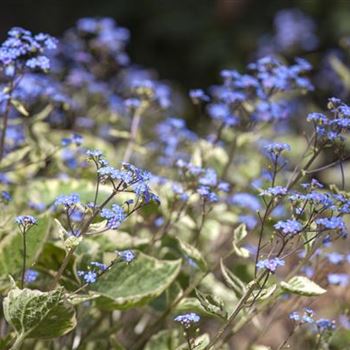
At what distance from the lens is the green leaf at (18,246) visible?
248cm

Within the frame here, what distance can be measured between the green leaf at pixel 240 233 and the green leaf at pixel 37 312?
595 millimetres

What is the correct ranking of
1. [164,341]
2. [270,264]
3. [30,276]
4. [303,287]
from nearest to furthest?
[270,264]
[303,287]
[30,276]
[164,341]

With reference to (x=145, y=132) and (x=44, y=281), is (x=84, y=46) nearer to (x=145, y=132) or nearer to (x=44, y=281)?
(x=145, y=132)

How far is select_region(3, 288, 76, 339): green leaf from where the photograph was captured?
2.07 metres

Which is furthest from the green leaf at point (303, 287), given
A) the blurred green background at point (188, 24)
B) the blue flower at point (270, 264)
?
the blurred green background at point (188, 24)

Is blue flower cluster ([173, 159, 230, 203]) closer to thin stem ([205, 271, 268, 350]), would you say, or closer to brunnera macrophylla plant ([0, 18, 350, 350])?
brunnera macrophylla plant ([0, 18, 350, 350])

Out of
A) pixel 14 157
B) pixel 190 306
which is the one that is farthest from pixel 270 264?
pixel 14 157

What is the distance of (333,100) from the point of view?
88.3 inches

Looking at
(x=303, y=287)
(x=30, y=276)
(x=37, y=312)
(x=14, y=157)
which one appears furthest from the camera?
(x=14, y=157)

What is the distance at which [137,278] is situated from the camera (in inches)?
102

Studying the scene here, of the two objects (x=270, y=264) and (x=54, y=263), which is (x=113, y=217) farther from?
(x=54, y=263)

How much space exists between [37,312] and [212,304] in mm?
502

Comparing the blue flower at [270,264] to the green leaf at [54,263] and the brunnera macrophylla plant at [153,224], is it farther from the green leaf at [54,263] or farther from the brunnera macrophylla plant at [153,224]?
the green leaf at [54,263]

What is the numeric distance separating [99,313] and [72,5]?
501 centimetres
